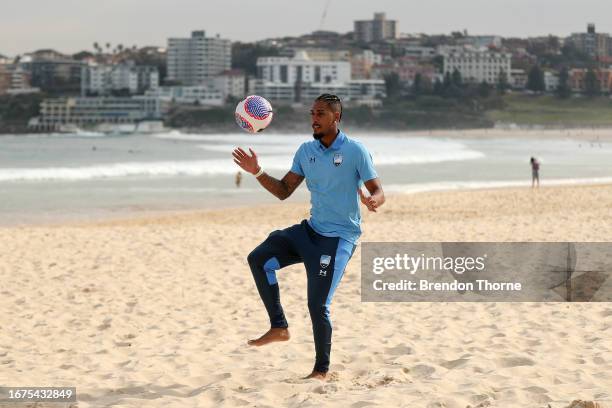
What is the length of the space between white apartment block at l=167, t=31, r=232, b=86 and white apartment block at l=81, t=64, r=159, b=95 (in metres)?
9.69

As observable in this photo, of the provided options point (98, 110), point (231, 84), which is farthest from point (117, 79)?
point (98, 110)

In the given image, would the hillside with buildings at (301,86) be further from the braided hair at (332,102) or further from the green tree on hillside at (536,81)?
the braided hair at (332,102)

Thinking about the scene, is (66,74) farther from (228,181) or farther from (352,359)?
(352,359)

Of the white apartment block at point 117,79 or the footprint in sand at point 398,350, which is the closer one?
the footprint in sand at point 398,350

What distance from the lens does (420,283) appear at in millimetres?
8109

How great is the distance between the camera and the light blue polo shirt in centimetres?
441

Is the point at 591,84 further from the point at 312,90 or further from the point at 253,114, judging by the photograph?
the point at 253,114

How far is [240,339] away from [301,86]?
15689 centimetres

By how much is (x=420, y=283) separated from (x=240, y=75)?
162703 mm

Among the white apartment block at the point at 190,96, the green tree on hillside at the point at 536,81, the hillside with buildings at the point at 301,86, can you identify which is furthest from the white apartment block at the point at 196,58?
the green tree on hillside at the point at 536,81

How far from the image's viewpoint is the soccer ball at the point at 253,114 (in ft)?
16.1

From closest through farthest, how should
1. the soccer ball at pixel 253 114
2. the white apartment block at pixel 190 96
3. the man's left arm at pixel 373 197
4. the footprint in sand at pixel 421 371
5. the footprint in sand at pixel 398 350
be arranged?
the man's left arm at pixel 373 197 → the footprint in sand at pixel 421 371 → the soccer ball at pixel 253 114 → the footprint in sand at pixel 398 350 → the white apartment block at pixel 190 96

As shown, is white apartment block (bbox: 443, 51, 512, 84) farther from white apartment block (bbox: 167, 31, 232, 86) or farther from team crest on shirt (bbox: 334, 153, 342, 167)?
team crest on shirt (bbox: 334, 153, 342, 167)

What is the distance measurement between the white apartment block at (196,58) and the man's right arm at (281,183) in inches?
7007
